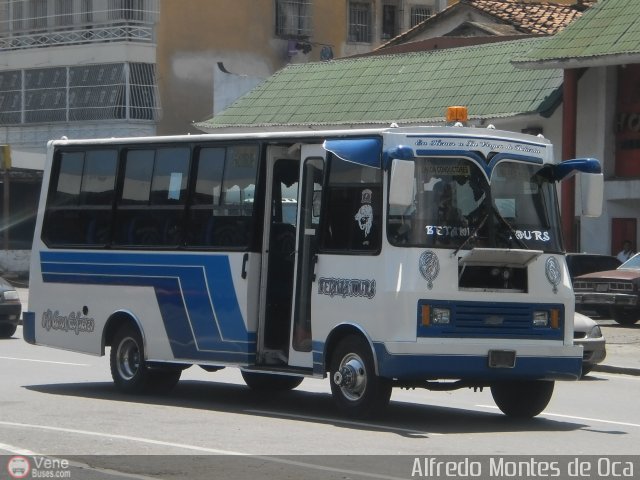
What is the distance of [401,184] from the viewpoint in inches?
496

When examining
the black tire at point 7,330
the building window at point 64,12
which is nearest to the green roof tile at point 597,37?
the black tire at point 7,330

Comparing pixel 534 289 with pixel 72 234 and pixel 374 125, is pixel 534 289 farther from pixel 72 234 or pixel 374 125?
pixel 374 125

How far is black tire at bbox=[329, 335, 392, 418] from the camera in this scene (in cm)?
1323

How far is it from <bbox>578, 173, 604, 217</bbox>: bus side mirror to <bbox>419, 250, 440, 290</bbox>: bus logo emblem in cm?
185

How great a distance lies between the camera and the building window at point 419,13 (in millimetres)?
55188

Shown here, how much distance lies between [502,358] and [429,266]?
1.14 meters

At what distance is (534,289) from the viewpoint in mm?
13609

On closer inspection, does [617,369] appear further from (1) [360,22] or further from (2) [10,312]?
(1) [360,22]

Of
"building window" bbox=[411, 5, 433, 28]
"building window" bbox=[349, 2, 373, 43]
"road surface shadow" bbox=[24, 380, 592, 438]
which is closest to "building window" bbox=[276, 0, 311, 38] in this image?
"building window" bbox=[349, 2, 373, 43]

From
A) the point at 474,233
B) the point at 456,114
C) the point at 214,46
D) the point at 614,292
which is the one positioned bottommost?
the point at 614,292

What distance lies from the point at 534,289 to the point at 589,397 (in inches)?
143

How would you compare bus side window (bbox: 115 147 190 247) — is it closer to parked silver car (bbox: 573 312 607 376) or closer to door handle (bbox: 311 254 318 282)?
door handle (bbox: 311 254 318 282)

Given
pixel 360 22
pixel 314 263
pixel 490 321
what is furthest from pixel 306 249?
pixel 360 22

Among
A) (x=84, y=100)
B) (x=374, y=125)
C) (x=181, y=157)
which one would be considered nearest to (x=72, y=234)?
(x=181, y=157)
